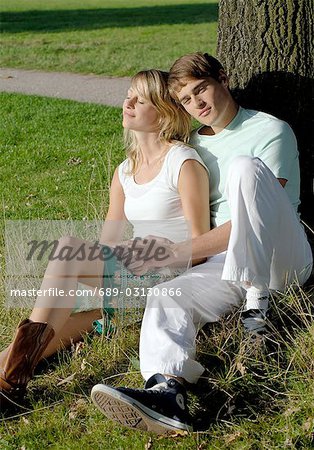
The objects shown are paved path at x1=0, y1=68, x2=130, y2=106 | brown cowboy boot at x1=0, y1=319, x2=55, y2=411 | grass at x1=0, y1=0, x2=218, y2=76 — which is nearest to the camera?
brown cowboy boot at x1=0, y1=319, x2=55, y2=411

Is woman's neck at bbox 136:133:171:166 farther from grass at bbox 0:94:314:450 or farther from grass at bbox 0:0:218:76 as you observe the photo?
grass at bbox 0:0:218:76

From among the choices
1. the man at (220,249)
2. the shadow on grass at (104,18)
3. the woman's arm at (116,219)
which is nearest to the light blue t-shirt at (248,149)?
the man at (220,249)

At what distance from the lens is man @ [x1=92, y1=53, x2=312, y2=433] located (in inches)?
131

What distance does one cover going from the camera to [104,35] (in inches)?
688

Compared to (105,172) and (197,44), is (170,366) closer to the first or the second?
(105,172)

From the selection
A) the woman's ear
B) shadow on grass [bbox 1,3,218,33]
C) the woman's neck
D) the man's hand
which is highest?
the woman's ear

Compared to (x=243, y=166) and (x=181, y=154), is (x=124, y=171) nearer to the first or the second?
(x=181, y=154)

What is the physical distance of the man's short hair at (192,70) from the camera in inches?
160

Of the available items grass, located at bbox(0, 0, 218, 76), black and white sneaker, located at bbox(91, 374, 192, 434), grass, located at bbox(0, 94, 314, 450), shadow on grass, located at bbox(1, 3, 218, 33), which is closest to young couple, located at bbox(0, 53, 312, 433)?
black and white sneaker, located at bbox(91, 374, 192, 434)

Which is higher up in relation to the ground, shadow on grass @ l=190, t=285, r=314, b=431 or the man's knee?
the man's knee

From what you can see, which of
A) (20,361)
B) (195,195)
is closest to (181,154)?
(195,195)

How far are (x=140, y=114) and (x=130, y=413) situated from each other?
5.15 ft

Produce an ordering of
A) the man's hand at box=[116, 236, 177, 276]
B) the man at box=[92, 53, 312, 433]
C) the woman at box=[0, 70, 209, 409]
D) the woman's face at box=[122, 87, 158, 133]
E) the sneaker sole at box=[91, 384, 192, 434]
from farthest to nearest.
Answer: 1. the woman's face at box=[122, 87, 158, 133]
2. the man's hand at box=[116, 236, 177, 276]
3. the woman at box=[0, 70, 209, 409]
4. the man at box=[92, 53, 312, 433]
5. the sneaker sole at box=[91, 384, 192, 434]

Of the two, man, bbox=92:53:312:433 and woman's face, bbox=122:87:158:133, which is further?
woman's face, bbox=122:87:158:133
